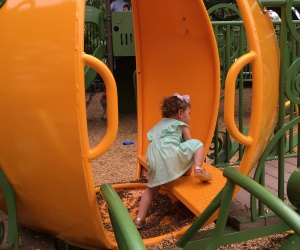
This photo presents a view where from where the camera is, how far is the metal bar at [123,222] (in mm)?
1384

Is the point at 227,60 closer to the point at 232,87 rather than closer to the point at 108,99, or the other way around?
the point at 232,87

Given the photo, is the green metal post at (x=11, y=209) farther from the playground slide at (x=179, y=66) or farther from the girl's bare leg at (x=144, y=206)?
the playground slide at (x=179, y=66)

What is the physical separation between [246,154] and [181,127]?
0.82 meters

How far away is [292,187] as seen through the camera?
8.44 ft

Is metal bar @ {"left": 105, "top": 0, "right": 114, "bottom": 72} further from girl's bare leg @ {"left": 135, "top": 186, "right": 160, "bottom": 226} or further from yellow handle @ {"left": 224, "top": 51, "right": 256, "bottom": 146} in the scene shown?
yellow handle @ {"left": 224, "top": 51, "right": 256, "bottom": 146}

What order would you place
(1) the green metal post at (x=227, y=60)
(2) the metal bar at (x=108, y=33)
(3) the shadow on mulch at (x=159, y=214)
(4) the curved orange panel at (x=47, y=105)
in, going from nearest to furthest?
(4) the curved orange panel at (x=47, y=105) < (3) the shadow on mulch at (x=159, y=214) < (1) the green metal post at (x=227, y=60) < (2) the metal bar at (x=108, y=33)

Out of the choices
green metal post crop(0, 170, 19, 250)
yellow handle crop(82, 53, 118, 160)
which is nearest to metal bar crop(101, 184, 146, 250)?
yellow handle crop(82, 53, 118, 160)

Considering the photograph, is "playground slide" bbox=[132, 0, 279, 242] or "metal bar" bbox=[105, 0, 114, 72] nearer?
"playground slide" bbox=[132, 0, 279, 242]

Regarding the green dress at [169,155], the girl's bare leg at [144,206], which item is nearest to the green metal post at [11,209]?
the girl's bare leg at [144,206]

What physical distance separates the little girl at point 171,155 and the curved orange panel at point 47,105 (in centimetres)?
93

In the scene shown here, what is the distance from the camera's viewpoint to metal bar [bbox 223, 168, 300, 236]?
1633mm

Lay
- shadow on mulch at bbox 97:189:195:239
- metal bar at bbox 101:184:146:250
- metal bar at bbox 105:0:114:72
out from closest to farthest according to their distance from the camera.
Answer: metal bar at bbox 101:184:146:250
shadow on mulch at bbox 97:189:195:239
metal bar at bbox 105:0:114:72

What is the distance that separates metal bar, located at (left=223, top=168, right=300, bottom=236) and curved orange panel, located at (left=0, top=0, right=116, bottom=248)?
0.67 m

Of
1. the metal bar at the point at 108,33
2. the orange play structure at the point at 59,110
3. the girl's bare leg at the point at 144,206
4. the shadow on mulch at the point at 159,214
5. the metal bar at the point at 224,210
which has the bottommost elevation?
the shadow on mulch at the point at 159,214
